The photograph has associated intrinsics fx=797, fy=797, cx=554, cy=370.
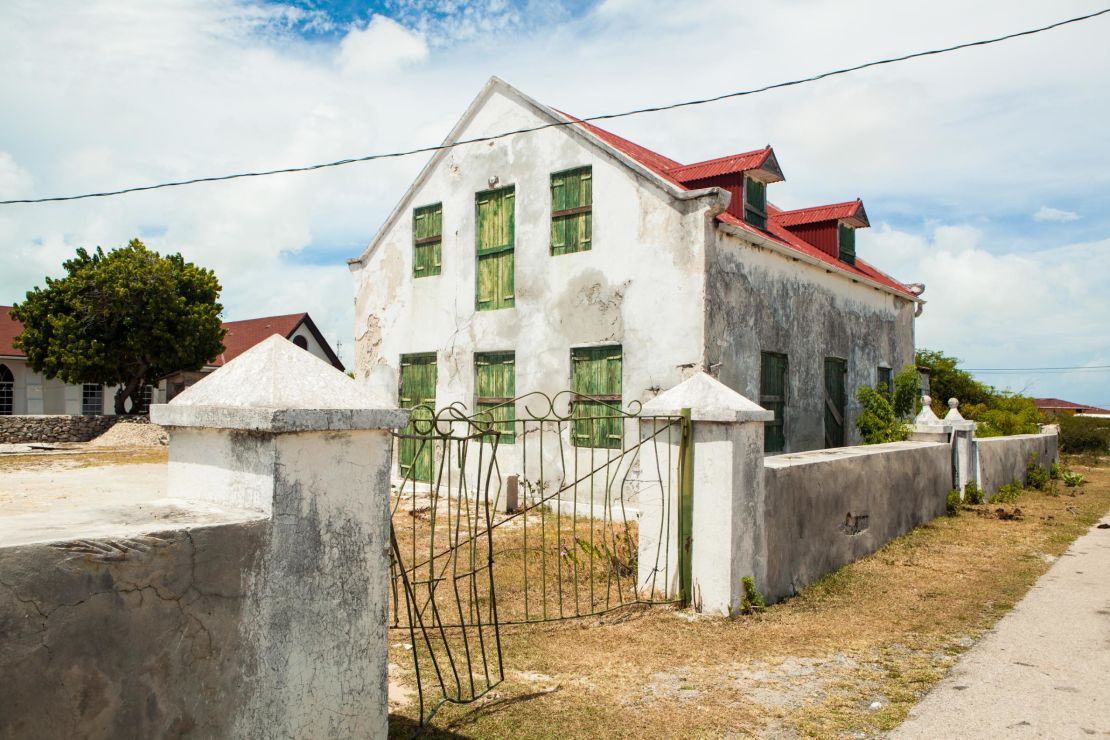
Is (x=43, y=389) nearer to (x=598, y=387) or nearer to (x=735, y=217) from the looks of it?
(x=598, y=387)

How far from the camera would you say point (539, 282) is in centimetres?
1238

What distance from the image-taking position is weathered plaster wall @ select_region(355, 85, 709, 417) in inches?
429

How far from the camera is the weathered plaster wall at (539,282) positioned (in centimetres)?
1091

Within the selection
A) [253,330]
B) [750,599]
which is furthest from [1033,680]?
[253,330]

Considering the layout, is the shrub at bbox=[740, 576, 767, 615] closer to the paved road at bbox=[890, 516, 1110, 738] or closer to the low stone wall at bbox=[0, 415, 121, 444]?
the paved road at bbox=[890, 516, 1110, 738]

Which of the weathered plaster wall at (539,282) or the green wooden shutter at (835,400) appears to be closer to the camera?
the weathered plaster wall at (539,282)

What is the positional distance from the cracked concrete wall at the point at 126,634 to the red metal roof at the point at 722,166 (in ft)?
36.4

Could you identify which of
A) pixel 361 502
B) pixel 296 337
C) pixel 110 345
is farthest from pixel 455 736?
pixel 296 337

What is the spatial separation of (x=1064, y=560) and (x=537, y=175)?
8589 millimetres

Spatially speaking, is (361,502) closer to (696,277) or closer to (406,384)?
(696,277)

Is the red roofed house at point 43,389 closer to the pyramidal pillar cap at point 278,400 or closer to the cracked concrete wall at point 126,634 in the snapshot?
the pyramidal pillar cap at point 278,400

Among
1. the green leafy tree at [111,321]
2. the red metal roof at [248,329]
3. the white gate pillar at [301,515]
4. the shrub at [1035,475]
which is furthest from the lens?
the red metal roof at [248,329]

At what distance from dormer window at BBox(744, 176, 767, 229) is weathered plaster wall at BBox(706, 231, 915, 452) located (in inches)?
35.9

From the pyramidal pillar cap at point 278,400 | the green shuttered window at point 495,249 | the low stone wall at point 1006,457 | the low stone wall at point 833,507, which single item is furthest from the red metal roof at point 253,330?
the pyramidal pillar cap at point 278,400
